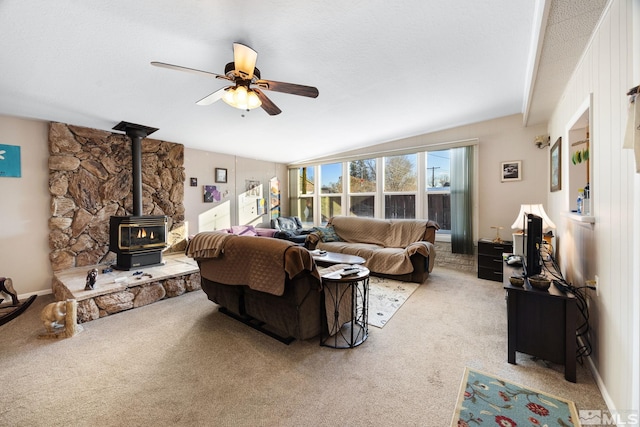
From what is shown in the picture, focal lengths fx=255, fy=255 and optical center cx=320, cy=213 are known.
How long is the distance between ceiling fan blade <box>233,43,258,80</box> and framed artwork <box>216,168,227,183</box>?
365cm

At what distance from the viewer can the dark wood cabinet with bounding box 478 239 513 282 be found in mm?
3908

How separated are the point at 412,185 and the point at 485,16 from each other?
11.5 feet

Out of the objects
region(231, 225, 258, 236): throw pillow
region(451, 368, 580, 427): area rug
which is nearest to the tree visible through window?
region(231, 225, 258, 236): throw pillow

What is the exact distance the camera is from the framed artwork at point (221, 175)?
5.41 meters

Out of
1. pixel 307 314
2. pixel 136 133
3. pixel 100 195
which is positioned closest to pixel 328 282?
pixel 307 314

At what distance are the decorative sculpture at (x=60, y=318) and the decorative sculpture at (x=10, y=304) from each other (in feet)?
3.11

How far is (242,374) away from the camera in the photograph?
1.88 meters

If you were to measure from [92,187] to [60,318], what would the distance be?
2215 millimetres

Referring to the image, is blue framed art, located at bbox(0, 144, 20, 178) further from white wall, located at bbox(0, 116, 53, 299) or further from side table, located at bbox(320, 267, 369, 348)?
side table, located at bbox(320, 267, 369, 348)

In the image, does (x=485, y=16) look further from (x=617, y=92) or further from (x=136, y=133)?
(x=136, y=133)

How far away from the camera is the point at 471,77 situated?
3031 mm

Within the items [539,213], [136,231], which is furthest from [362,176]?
[136,231]

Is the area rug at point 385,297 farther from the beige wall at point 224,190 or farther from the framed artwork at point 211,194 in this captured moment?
the framed artwork at point 211,194

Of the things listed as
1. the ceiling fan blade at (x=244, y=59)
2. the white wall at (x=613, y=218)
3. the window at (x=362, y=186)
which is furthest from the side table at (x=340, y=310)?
the window at (x=362, y=186)
